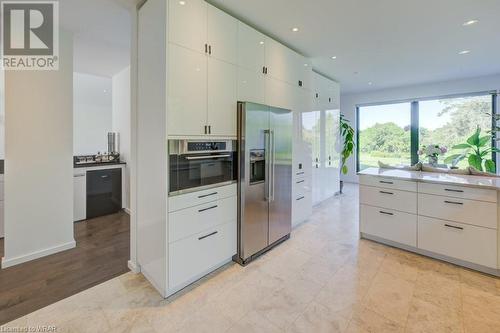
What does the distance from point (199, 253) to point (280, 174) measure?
142 cm

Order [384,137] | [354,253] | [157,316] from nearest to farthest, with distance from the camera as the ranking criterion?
[157,316] → [354,253] → [384,137]

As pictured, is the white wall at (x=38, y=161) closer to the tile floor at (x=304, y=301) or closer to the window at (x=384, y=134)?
the tile floor at (x=304, y=301)

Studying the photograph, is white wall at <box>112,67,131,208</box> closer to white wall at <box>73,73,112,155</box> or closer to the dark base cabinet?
the dark base cabinet

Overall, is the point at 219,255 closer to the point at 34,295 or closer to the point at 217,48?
the point at 34,295

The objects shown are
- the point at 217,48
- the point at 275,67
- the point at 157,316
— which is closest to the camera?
the point at 157,316

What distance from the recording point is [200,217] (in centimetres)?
227

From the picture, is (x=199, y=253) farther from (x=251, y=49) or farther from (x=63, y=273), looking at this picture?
(x=251, y=49)

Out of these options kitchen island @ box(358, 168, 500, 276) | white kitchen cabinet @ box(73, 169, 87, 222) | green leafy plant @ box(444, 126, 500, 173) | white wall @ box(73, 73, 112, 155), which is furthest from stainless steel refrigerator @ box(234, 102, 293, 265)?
green leafy plant @ box(444, 126, 500, 173)

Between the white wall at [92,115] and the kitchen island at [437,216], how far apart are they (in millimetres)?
5530

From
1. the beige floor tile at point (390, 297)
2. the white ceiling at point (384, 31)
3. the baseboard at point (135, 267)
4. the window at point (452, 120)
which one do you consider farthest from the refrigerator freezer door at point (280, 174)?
the window at point (452, 120)

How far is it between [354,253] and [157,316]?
2345 millimetres

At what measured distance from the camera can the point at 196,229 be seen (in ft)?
7.36

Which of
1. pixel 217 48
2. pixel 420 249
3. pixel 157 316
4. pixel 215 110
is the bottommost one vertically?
pixel 157 316

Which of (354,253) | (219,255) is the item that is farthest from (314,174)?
(219,255)
